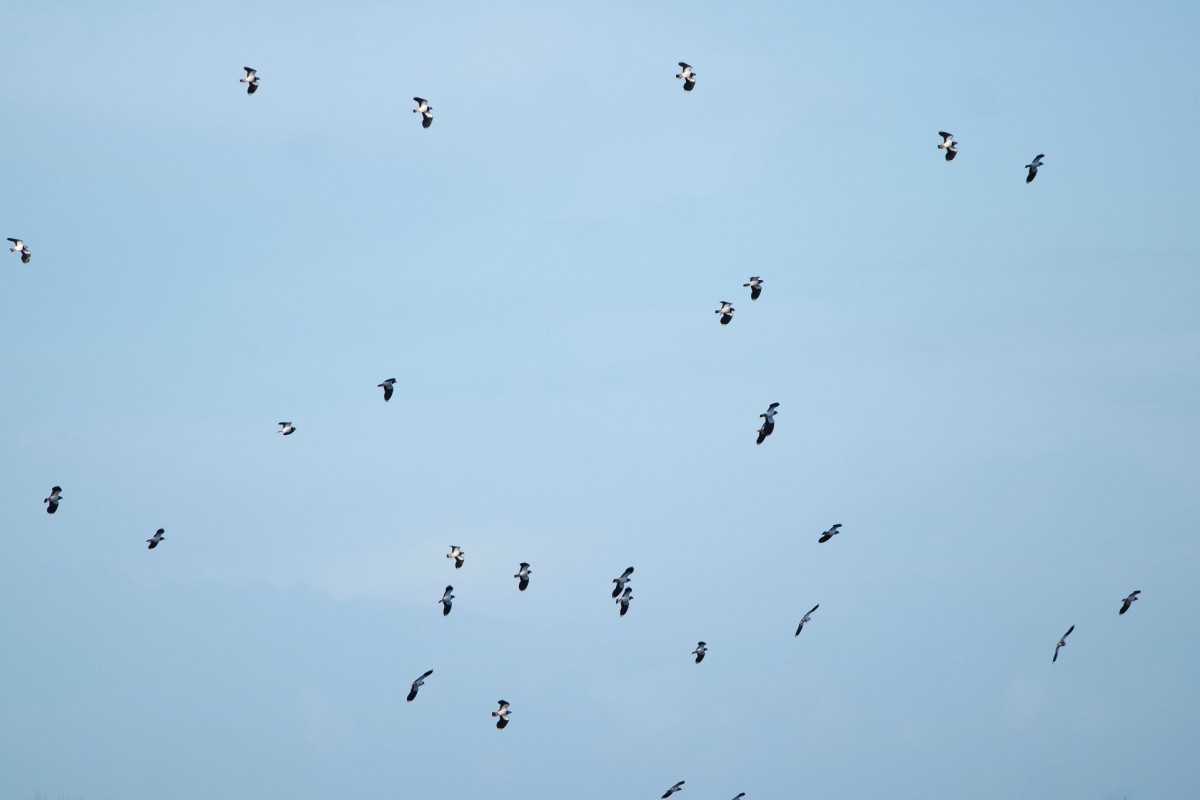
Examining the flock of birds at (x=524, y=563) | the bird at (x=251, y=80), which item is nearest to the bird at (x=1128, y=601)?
the flock of birds at (x=524, y=563)

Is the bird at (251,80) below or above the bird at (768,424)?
above

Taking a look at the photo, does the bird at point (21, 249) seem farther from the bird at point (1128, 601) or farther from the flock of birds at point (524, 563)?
the bird at point (1128, 601)

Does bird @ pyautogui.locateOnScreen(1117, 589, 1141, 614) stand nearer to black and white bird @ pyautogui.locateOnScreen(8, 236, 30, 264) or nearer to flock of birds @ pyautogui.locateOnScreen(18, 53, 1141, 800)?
flock of birds @ pyautogui.locateOnScreen(18, 53, 1141, 800)

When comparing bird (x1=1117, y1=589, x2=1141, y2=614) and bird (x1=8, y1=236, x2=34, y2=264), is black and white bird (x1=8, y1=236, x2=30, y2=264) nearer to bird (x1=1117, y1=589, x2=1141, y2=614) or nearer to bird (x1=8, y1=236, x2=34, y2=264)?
bird (x1=8, y1=236, x2=34, y2=264)

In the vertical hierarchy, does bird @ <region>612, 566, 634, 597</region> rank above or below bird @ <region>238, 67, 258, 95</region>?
below

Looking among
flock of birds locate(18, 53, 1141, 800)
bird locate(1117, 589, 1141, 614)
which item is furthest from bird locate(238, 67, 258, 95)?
bird locate(1117, 589, 1141, 614)

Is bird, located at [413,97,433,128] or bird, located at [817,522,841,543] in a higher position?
bird, located at [413,97,433,128]

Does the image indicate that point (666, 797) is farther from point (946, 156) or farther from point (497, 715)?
point (946, 156)

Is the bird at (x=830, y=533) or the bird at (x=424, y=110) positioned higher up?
the bird at (x=424, y=110)

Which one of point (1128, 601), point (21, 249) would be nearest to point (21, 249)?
point (21, 249)

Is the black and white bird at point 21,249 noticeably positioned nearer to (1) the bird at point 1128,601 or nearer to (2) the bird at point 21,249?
(2) the bird at point 21,249

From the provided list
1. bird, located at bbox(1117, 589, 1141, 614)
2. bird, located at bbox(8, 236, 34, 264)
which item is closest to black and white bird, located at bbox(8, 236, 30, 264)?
bird, located at bbox(8, 236, 34, 264)

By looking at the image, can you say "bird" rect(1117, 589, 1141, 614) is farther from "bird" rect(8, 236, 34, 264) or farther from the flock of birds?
"bird" rect(8, 236, 34, 264)

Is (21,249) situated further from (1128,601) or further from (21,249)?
(1128,601)
